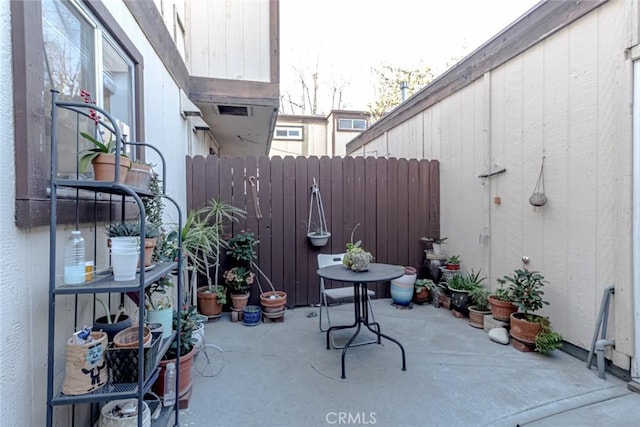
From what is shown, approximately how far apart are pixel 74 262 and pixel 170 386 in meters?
1.04

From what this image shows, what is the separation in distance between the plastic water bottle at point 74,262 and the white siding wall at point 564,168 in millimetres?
3281

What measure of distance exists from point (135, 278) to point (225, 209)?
2.57 m

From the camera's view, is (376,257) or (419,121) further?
(419,121)

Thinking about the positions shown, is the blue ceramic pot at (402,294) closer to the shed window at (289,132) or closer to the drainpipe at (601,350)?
the drainpipe at (601,350)

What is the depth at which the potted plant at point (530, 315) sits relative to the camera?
9.02 feet

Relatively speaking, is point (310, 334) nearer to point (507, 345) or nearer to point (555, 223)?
point (507, 345)

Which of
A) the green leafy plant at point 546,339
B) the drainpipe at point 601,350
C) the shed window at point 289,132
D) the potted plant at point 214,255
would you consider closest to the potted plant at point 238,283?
the potted plant at point 214,255

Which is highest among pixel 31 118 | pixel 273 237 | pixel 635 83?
pixel 635 83

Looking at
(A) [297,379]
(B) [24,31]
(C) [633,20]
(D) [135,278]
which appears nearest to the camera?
(B) [24,31]

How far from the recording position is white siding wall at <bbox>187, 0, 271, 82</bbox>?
4109mm

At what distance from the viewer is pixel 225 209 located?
3926mm

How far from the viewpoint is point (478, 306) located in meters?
3.55

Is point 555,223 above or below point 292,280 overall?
above

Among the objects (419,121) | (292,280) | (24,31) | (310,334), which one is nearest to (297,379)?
(310,334)
